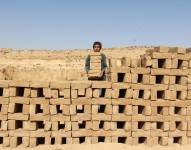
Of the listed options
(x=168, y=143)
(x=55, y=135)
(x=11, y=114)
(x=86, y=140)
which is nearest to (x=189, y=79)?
(x=168, y=143)

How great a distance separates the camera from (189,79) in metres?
9.23

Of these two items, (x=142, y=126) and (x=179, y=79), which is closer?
(x=142, y=126)

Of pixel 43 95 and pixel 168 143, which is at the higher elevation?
pixel 43 95

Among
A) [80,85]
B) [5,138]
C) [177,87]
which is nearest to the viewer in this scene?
[5,138]

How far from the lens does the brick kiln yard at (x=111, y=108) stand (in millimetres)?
8641

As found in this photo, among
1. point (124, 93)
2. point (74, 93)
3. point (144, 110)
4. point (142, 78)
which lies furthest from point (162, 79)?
point (74, 93)

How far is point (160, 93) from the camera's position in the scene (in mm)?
9328

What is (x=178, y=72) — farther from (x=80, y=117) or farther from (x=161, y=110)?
(x=80, y=117)

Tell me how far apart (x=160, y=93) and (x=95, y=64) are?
1833 mm

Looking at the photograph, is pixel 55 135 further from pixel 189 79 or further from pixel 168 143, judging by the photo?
pixel 189 79

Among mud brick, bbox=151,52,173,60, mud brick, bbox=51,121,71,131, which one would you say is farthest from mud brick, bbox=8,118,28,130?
mud brick, bbox=151,52,173,60

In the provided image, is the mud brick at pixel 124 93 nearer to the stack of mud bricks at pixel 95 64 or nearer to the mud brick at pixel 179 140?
the stack of mud bricks at pixel 95 64

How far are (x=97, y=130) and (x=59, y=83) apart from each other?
1.46 meters

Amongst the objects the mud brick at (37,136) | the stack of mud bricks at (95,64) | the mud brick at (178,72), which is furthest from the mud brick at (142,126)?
the mud brick at (37,136)
